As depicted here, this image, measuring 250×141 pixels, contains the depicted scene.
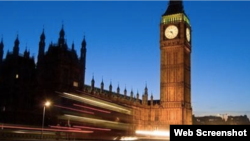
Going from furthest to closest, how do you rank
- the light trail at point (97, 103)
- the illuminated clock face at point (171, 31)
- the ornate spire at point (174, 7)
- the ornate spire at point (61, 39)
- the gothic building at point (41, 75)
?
the ornate spire at point (174, 7), the illuminated clock face at point (171, 31), the ornate spire at point (61, 39), the gothic building at point (41, 75), the light trail at point (97, 103)

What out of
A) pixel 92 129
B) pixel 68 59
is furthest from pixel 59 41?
pixel 92 129

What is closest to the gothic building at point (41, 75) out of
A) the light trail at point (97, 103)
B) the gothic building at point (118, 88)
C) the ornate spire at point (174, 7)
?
the gothic building at point (118, 88)

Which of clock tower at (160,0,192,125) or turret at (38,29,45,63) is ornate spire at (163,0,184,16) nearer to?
clock tower at (160,0,192,125)

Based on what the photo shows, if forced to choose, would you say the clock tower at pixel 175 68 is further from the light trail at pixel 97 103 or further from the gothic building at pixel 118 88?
the light trail at pixel 97 103

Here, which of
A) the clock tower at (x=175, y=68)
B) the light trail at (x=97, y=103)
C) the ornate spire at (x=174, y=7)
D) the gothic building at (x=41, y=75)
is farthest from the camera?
the ornate spire at (x=174, y=7)

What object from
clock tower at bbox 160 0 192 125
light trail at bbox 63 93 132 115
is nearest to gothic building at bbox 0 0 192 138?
clock tower at bbox 160 0 192 125

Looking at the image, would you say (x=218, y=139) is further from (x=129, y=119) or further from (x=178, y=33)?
(x=178, y=33)

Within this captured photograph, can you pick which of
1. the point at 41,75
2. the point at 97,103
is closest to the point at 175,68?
the point at 41,75

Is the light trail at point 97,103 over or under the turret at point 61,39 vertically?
under

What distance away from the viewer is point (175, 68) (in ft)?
358

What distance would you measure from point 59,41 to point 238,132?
6105cm

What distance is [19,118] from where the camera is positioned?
199ft

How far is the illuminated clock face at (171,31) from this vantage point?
110412 millimetres

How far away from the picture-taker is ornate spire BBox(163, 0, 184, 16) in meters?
114
